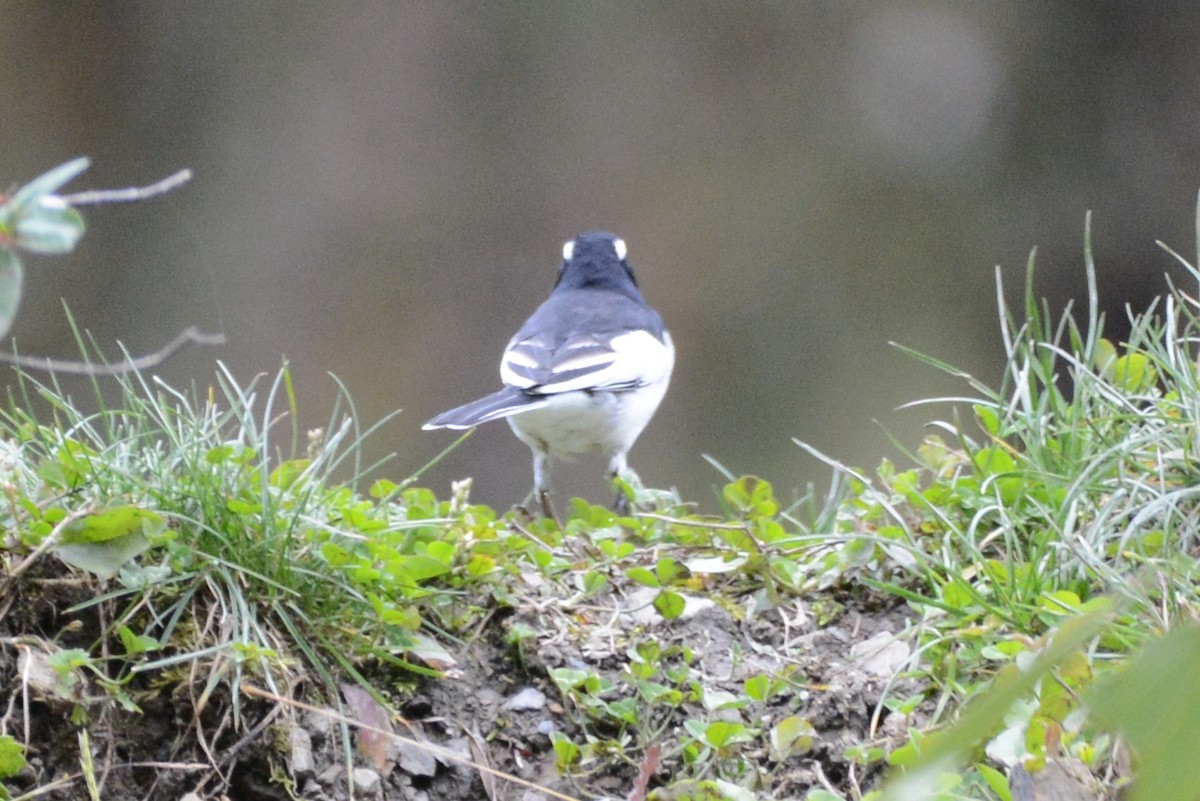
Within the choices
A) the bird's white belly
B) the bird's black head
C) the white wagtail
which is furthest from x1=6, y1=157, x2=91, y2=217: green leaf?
the bird's black head

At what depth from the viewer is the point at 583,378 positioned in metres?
4.46

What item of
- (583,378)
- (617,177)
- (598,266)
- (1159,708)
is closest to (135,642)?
(1159,708)

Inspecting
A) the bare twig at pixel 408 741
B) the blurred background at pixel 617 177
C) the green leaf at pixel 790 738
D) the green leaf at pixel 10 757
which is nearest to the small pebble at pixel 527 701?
the bare twig at pixel 408 741

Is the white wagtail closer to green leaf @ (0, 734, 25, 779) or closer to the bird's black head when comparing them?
the bird's black head

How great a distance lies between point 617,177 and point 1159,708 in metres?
9.12

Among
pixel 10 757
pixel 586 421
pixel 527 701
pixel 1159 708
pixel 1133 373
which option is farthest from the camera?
pixel 586 421

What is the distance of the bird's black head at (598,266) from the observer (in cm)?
565

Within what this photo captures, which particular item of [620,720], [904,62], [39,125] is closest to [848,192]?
[904,62]

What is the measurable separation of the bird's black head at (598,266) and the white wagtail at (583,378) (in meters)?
0.30

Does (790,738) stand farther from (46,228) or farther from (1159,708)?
(1159,708)

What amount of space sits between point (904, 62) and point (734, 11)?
133 centimetres

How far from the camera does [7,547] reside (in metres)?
2.04

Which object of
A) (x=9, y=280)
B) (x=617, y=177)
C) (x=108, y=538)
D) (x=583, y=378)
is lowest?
(x=617, y=177)

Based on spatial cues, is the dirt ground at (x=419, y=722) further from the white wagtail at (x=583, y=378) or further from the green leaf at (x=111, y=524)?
the white wagtail at (x=583, y=378)
